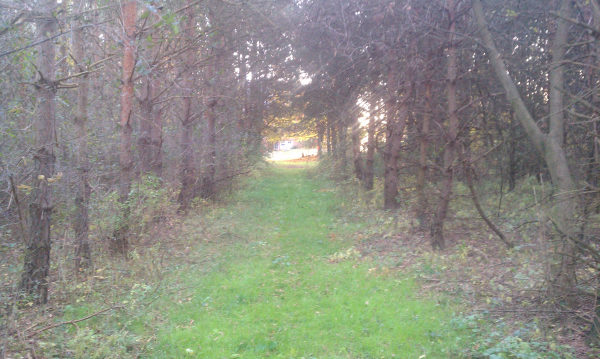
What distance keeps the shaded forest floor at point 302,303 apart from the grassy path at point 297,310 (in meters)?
0.03

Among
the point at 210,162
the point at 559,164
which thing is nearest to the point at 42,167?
the point at 559,164

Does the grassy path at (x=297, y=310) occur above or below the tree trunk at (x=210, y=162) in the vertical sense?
below

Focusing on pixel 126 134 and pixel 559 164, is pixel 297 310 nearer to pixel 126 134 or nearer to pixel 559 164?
pixel 559 164

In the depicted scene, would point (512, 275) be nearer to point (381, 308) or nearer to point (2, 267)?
point (381, 308)

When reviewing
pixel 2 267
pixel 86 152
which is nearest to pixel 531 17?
pixel 86 152

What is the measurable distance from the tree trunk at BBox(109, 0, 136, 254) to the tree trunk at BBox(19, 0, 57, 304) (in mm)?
2671

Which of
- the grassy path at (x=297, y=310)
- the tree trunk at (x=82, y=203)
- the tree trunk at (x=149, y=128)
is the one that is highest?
the tree trunk at (x=149, y=128)

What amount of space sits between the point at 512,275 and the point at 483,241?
2446 mm

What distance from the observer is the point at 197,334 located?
5.99 metres

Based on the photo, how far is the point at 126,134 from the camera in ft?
31.0

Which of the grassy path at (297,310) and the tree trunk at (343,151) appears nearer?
the grassy path at (297,310)

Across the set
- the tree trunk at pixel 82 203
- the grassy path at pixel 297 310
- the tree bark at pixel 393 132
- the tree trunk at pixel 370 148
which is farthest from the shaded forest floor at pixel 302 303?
the tree trunk at pixel 370 148

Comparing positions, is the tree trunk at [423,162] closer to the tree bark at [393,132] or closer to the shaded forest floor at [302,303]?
the tree bark at [393,132]

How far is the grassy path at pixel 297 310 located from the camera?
221 inches
